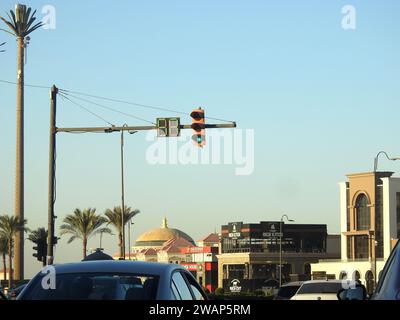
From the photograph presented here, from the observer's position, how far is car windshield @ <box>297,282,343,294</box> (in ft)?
85.1

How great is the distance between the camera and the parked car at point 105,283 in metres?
9.32

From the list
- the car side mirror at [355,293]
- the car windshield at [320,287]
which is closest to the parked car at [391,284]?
the car side mirror at [355,293]

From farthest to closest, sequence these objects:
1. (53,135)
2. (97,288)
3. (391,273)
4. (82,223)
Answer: (82,223) → (53,135) → (97,288) → (391,273)

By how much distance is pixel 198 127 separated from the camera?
27578 mm

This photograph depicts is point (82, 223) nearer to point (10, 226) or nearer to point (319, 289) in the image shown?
point (10, 226)

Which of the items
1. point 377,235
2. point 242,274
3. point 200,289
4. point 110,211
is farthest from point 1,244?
→ point 200,289

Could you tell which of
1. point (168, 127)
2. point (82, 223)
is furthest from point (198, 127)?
point (82, 223)

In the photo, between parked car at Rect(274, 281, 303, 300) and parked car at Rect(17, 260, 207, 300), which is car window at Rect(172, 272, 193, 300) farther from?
parked car at Rect(274, 281, 303, 300)

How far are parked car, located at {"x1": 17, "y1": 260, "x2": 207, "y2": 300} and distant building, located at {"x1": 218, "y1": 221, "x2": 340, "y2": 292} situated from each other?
4854 inches

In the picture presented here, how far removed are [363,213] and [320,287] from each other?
291 feet

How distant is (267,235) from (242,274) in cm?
708

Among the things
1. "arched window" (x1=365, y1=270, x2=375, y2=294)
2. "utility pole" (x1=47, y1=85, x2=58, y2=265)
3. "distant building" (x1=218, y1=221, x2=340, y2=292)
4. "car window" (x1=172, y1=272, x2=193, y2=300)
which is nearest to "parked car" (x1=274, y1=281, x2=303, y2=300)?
"utility pole" (x1=47, y1=85, x2=58, y2=265)

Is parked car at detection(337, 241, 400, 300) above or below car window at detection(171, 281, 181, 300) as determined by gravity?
above
